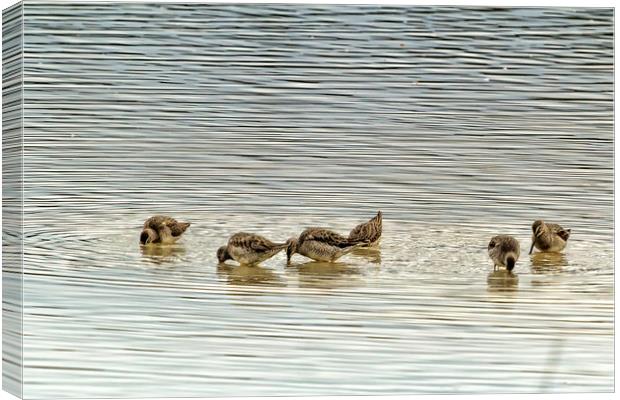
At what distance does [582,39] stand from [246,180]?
1.89 meters

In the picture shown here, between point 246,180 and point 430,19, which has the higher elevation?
point 430,19

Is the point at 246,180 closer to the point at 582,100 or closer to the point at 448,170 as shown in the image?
the point at 448,170

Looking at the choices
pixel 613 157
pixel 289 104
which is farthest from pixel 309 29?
pixel 613 157

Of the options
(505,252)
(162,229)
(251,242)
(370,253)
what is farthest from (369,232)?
(162,229)

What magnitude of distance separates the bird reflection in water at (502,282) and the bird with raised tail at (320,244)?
679mm

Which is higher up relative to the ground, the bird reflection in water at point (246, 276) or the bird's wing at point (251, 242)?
the bird's wing at point (251, 242)

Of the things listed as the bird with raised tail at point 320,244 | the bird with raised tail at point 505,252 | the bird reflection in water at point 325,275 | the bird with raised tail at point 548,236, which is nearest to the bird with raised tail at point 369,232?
the bird with raised tail at point 320,244

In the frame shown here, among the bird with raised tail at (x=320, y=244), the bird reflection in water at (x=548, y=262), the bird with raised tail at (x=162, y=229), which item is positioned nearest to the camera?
the bird with raised tail at (x=162, y=229)

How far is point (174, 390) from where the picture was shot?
8078 mm

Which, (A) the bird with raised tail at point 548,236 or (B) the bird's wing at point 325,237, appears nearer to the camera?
(B) the bird's wing at point 325,237

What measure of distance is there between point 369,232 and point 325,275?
12.4 inches

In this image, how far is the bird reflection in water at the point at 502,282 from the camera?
8.47m

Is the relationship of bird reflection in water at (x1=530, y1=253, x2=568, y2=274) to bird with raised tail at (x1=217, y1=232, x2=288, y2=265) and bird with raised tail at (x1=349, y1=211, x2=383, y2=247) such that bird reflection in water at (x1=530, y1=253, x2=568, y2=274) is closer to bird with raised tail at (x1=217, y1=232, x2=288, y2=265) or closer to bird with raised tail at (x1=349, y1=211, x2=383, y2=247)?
bird with raised tail at (x1=349, y1=211, x2=383, y2=247)

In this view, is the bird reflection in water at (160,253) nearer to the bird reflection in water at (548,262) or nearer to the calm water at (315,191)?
the calm water at (315,191)
